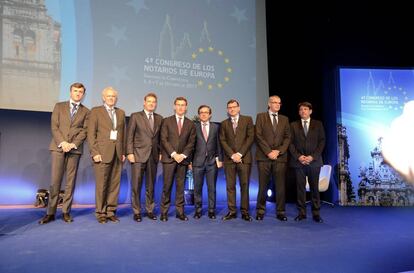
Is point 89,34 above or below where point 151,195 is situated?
above

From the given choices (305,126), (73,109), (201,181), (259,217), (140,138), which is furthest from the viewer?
(305,126)

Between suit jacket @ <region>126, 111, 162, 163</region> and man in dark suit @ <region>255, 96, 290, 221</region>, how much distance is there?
4.51 ft

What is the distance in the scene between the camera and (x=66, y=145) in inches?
146

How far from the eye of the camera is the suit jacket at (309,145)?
4242 millimetres

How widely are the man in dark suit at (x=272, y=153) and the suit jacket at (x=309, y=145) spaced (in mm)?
146

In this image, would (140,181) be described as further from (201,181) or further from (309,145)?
(309,145)

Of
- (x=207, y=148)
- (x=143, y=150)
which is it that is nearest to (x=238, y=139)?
(x=207, y=148)

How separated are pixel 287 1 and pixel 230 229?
471 centimetres

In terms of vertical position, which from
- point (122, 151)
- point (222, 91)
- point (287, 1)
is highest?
point (287, 1)

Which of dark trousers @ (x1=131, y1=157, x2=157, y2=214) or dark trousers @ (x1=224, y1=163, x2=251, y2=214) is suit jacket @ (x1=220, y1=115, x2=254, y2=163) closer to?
dark trousers @ (x1=224, y1=163, x2=251, y2=214)

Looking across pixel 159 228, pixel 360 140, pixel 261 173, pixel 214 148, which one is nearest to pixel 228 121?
pixel 214 148

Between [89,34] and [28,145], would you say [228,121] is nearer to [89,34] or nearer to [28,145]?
[89,34]

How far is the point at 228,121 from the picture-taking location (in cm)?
430

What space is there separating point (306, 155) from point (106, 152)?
8.27ft
